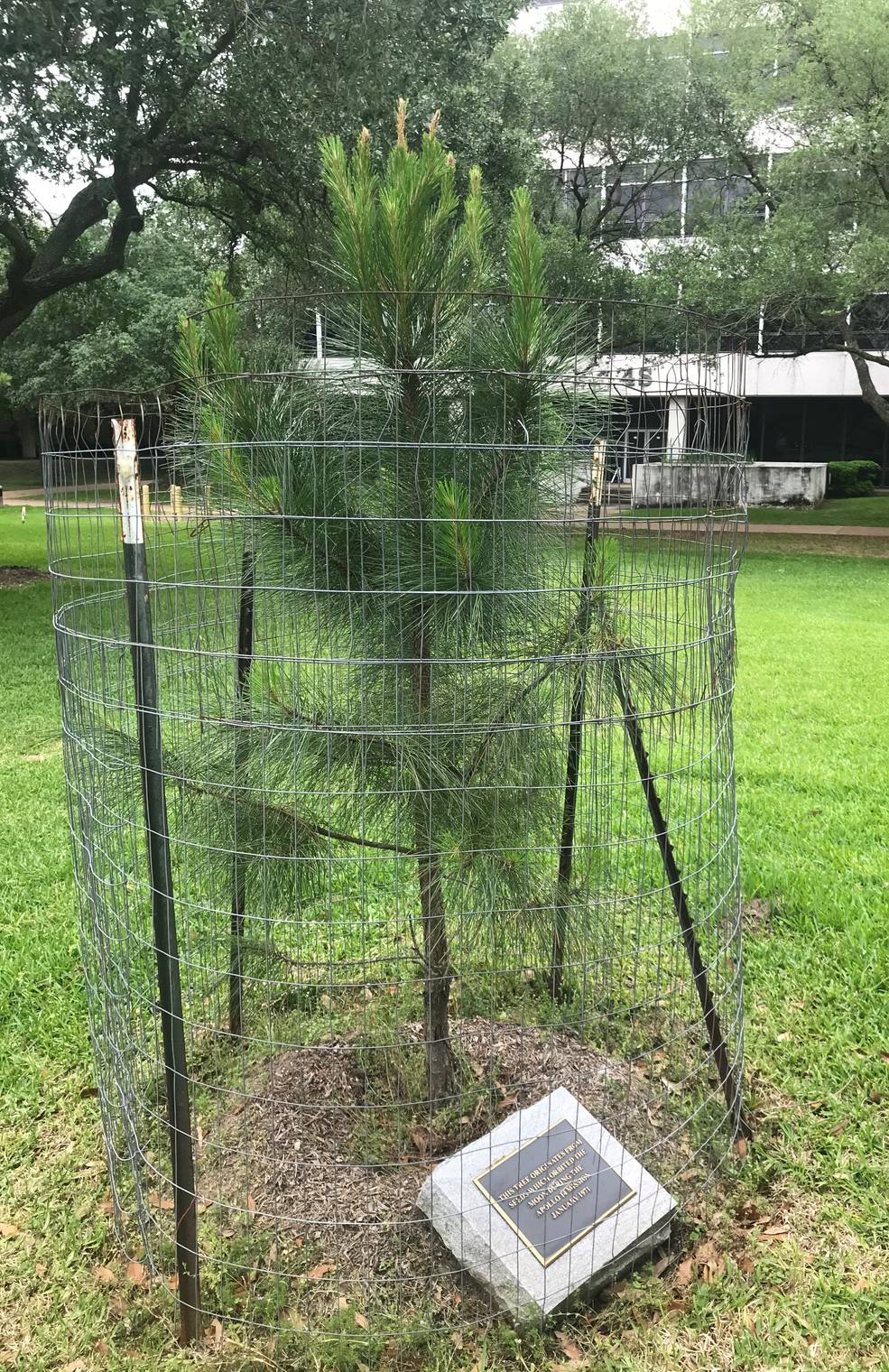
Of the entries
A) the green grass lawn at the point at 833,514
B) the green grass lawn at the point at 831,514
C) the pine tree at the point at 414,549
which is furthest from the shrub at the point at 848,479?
the pine tree at the point at 414,549

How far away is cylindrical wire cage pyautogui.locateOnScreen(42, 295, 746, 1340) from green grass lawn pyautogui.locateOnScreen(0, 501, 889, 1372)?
5.6 inches

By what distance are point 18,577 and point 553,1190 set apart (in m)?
11.1

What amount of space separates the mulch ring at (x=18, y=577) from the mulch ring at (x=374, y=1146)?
968cm

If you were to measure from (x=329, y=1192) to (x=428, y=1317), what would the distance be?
0.40m

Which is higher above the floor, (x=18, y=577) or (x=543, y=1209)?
(x=18, y=577)

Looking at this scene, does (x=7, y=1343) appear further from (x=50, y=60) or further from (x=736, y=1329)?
(x=50, y=60)

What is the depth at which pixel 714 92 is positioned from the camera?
56.4ft

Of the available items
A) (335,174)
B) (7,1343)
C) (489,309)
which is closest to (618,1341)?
(7,1343)

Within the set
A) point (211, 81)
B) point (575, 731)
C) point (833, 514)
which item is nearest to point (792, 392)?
point (833, 514)

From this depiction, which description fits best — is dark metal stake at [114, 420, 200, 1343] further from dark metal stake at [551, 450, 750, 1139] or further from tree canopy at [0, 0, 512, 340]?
tree canopy at [0, 0, 512, 340]

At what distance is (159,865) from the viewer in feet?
6.37

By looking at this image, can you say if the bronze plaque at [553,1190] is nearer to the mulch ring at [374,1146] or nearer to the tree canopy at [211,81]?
the mulch ring at [374,1146]

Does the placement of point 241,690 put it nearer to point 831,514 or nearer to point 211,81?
point 211,81

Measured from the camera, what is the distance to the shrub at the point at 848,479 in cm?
2273
